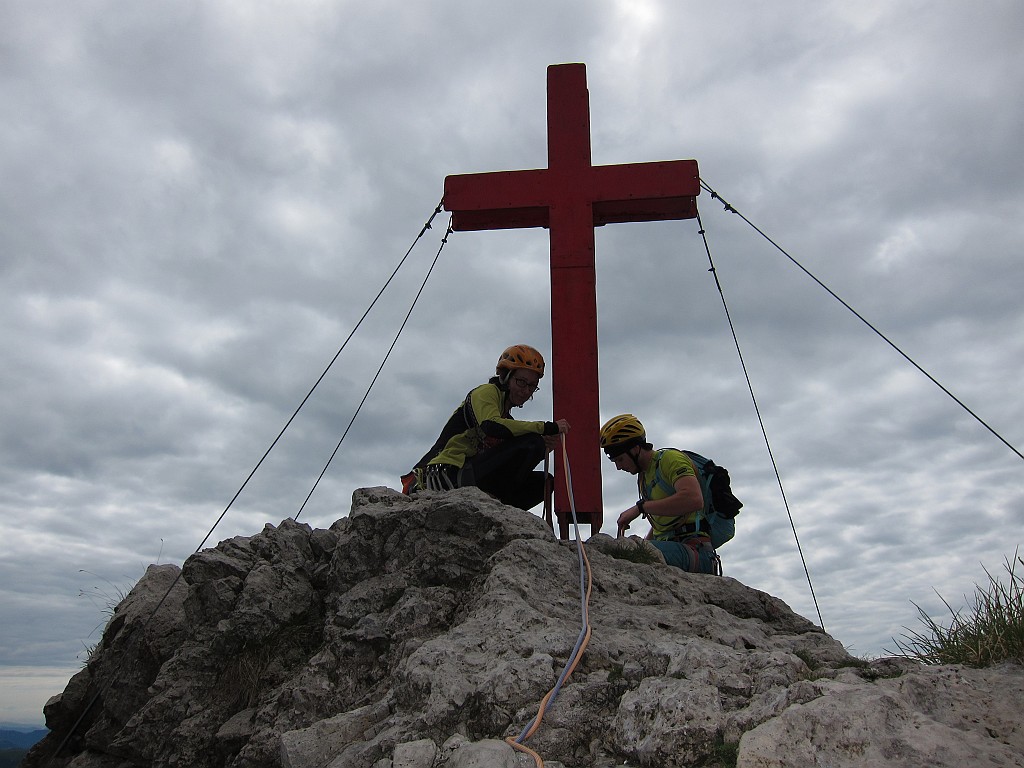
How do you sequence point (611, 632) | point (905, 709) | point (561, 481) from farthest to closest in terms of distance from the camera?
point (561, 481), point (611, 632), point (905, 709)

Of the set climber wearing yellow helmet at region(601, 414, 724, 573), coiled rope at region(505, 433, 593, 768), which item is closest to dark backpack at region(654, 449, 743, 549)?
climber wearing yellow helmet at region(601, 414, 724, 573)

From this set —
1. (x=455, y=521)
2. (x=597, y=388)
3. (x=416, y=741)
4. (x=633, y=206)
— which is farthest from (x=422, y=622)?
(x=633, y=206)

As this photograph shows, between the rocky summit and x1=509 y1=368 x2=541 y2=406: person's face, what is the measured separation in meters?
1.13

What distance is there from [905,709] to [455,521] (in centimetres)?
244

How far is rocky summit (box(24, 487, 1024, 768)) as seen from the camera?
2.80 meters

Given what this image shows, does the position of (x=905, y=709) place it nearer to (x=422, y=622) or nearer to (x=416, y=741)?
(x=416, y=741)

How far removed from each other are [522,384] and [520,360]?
0.17 meters

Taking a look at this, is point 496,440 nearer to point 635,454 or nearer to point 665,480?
point 635,454

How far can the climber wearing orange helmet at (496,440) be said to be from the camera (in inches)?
213

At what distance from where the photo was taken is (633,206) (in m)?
6.51

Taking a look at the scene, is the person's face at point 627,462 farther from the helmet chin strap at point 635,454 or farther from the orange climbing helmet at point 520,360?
the orange climbing helmet at point 520,360

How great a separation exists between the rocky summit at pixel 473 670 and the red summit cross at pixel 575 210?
1126 millimetres

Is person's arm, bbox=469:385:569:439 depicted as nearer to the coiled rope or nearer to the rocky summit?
the rocky summit

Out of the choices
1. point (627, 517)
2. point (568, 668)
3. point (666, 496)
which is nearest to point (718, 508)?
point (666, 496)
